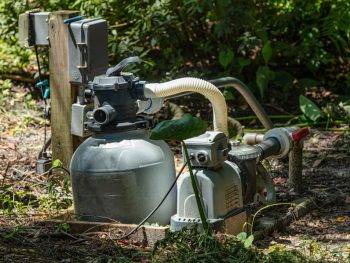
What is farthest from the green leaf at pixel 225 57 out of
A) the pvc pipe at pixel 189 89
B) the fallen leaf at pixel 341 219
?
the pvc pipe at pixel 189 89

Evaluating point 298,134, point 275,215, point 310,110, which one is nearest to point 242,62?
point 310,110

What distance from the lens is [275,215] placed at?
5.25 metres

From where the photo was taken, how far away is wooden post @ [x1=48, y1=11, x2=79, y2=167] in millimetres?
5734

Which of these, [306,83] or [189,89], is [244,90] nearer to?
[189,89]

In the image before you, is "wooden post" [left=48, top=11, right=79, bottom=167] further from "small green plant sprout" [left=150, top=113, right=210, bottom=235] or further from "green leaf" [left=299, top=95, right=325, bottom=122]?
"green leaf" [left=299, top=95, right=325, bottom=122]

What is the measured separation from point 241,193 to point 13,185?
5.43 ft

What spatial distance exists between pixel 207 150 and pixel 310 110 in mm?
3226

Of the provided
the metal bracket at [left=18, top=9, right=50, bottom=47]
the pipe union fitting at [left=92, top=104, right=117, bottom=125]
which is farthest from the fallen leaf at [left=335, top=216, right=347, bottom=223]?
the metal bracket at [left=18, top=9, right=50, bottom=47]

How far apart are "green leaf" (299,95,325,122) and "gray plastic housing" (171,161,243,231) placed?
303 centimetres

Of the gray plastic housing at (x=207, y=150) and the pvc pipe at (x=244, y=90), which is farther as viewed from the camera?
the pvc pipe at (x=244, y=90)

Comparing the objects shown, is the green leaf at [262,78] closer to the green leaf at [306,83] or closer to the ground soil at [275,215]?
the green leaf at [306,83]

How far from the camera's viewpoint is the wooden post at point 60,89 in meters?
5.73

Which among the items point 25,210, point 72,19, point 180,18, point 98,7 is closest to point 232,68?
point 180,18

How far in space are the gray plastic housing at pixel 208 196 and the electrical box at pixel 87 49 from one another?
1.17 m
